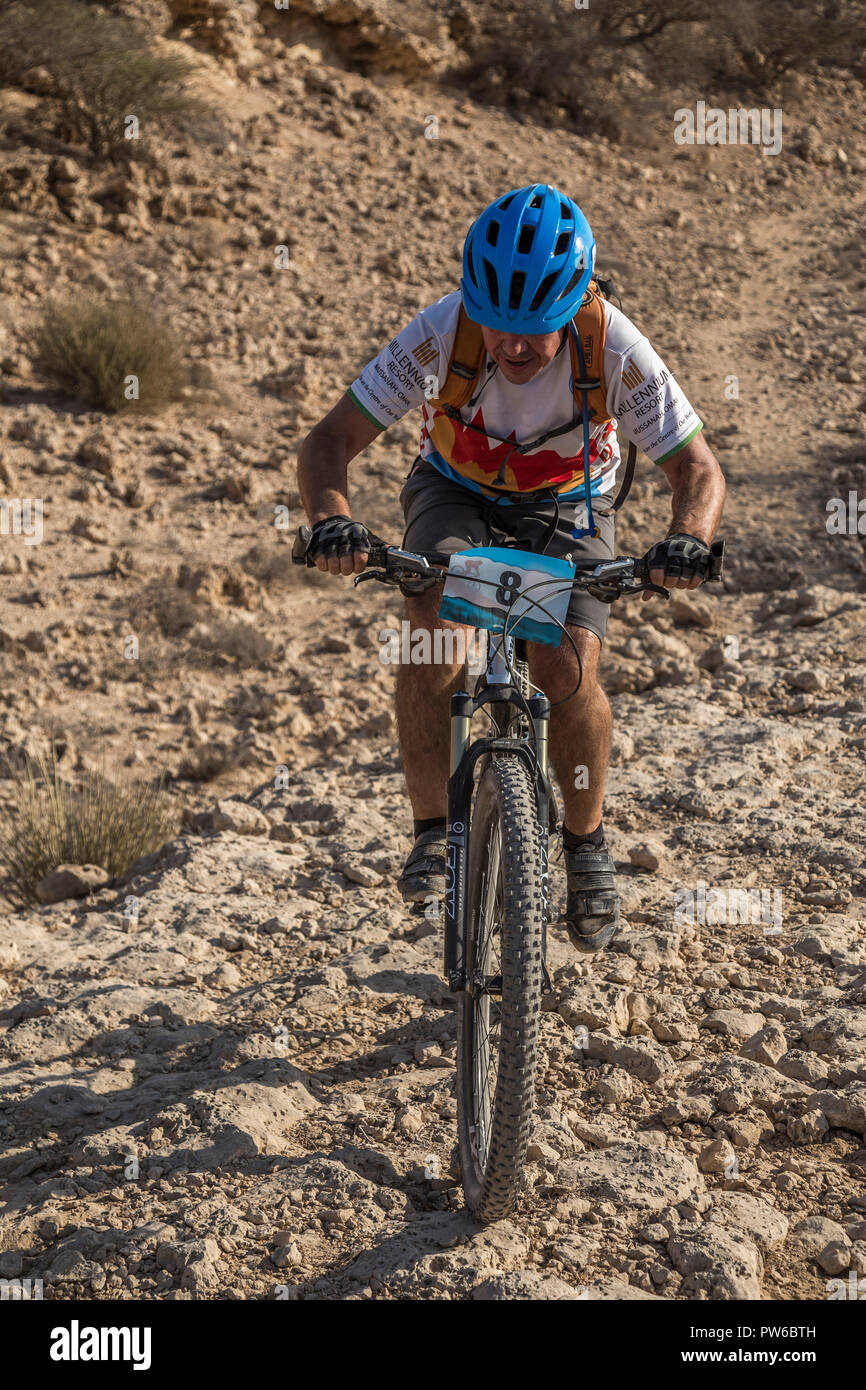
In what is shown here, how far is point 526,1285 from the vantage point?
2.52 m

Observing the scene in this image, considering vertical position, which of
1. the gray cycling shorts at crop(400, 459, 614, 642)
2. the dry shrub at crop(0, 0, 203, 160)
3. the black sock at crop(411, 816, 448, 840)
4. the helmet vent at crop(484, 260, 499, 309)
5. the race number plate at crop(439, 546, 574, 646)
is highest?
the dry shrub at crop(0, 0, 203, 160)

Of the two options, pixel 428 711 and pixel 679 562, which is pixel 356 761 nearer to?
pixel 428 711

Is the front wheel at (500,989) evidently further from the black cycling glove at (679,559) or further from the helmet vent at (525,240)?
the helmet vent at (525,240)

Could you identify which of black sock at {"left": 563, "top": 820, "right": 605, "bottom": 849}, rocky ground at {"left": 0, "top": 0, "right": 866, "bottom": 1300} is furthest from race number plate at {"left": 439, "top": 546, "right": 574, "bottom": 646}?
rocky ground at {"left": 0, "top": 0, "right": 866, "bottom": 1300}

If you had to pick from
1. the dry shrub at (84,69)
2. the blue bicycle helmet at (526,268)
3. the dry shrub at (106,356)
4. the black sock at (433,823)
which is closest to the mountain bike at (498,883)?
the black sock at (433,823)

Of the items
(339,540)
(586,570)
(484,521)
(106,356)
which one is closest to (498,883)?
(586,570)

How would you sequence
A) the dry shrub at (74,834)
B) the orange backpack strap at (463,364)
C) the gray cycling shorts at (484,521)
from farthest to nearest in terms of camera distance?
the dry shrub at (74,834)
the gray cycling shorts at (484,521)
the orange backpack strap at (463,364)

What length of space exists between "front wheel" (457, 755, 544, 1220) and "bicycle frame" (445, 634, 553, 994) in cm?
3

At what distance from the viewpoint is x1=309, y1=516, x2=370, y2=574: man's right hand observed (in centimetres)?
268

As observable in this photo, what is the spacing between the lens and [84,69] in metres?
10.7

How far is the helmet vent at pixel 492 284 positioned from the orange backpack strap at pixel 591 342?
0.32 meters

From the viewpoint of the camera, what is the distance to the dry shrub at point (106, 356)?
8523 mm

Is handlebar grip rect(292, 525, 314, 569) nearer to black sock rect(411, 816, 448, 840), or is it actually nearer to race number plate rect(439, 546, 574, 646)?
race number plate rect(439, 546, 574, 646)

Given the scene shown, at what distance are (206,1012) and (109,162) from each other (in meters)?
8.83
